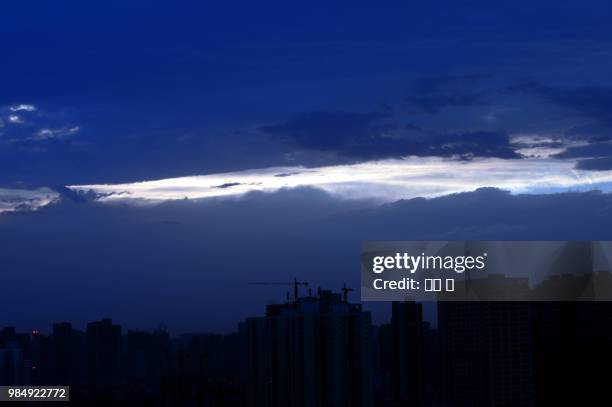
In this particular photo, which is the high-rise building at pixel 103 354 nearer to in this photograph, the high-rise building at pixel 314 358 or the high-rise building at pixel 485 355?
the high-rise building at pixel 314 358

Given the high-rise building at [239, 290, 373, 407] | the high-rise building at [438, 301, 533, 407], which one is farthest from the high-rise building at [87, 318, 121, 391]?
the high-rise building at [438, 301, 533, 407]

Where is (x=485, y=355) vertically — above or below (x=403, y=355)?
above

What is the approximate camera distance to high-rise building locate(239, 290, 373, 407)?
62.7 ft

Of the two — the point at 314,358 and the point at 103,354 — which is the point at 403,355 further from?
the point at 103,354

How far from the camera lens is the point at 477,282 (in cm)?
1897

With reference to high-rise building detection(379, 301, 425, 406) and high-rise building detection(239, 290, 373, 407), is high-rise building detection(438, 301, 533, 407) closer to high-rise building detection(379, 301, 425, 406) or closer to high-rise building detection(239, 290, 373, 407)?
high-rise building detection(379, 301, 425, 406)

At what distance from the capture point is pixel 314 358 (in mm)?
19500

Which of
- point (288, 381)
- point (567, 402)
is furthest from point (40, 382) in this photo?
point (567, 402)

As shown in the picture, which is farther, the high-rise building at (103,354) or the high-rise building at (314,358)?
the high-rise building at (103,354)

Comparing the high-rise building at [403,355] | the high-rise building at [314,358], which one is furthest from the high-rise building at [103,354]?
the high-rise building at [403,355]

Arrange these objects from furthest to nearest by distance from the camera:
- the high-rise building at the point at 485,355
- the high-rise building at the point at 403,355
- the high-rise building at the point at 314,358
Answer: the high-rise building at the point at 403,355 < the high-rise building at the point at 485,355 < the high-rise building at the point at 314,358

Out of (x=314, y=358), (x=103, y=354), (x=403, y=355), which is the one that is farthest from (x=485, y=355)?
(x=103, y=354)

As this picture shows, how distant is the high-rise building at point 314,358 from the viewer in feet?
62.7

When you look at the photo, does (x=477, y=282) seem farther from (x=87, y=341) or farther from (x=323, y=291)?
(x=87, y=341)
